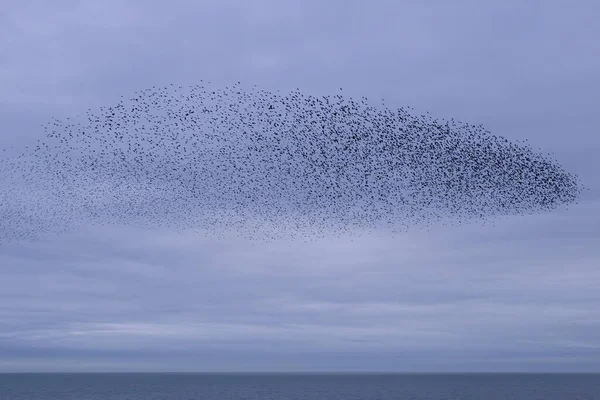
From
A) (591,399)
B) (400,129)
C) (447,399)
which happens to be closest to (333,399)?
(447,399)

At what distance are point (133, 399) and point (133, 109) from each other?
175161mm

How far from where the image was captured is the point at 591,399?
190 m

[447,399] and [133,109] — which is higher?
[133,109]

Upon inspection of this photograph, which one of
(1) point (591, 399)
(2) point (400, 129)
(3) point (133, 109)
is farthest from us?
(1) point (591, 399)

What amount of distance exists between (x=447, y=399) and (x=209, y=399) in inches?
2466

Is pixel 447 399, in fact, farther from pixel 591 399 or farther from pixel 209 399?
pixel 209 399

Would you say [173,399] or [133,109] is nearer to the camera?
[133,109]

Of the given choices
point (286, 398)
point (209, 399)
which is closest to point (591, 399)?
point (286, 398)

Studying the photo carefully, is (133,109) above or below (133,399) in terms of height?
above

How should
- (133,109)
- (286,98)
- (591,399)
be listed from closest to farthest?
(286,98) < (133,109) < (591,399)

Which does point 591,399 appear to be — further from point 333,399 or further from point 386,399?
point 333,399

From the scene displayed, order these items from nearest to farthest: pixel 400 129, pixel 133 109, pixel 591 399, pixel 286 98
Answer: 1. pixel 286 98
2. pixel 133 109
3. pixel 400 129
4. pixel 591 399

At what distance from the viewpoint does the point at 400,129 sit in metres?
42.7

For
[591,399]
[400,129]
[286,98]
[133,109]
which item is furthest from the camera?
[591,399]
